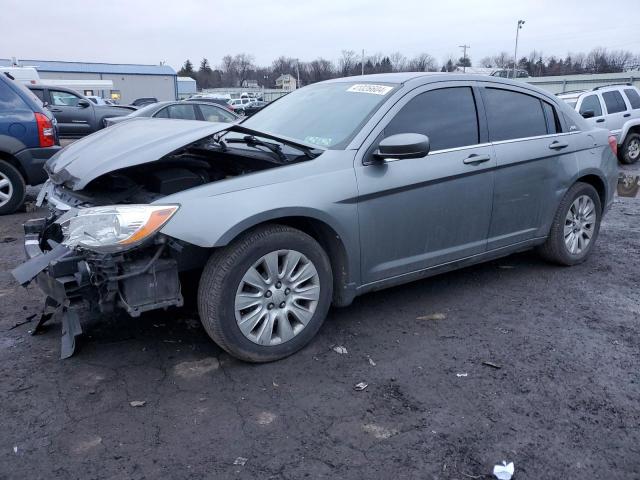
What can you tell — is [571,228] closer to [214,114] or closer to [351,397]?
[351,397]

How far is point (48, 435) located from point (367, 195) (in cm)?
222

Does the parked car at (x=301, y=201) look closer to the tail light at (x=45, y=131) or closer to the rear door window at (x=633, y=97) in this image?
the tail light at (x=45, y=131)

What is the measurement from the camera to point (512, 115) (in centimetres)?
441

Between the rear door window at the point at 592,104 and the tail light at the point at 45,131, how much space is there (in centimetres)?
1133

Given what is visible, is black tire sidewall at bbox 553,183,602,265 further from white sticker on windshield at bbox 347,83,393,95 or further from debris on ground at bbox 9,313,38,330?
debris on ground at bbox 9,313,38,330

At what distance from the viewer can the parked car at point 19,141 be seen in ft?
22.7

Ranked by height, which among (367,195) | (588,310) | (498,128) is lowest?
(588,310)

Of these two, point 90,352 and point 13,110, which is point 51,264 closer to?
point 90,352

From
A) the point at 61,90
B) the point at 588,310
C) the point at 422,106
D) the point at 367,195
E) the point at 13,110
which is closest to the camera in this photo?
the point at 367,195

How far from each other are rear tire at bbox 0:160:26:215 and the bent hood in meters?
3.58

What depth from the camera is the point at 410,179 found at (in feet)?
11.9

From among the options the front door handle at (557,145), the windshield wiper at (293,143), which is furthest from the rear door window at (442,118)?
the front door handle at (557,145)

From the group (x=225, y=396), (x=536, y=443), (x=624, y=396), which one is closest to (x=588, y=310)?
(x=624, y=396)

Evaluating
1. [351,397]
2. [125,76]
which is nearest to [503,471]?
[351,397]
